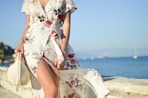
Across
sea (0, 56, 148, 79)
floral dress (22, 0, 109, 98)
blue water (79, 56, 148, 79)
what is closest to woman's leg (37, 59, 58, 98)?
floral dress (22, 0, 109, 98)

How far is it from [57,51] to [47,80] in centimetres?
37

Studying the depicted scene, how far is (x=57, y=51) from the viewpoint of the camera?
2.93 metres

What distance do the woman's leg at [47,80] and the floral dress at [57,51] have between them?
0.37 feet

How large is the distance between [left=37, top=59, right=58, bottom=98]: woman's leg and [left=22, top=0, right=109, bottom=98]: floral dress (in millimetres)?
113

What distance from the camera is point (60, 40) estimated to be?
3035 mm

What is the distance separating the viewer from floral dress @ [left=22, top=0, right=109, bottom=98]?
2.96 meters

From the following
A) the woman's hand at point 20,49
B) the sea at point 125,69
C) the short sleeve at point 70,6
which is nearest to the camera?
the short sleeve at point 70,6

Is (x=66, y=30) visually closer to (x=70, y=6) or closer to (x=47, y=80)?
(x=70, y=6)

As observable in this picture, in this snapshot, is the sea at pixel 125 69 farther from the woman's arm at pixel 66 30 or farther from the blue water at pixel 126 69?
the woman's arm at pixel 66 30

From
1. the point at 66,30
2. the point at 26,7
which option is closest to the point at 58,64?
the point at 66,30

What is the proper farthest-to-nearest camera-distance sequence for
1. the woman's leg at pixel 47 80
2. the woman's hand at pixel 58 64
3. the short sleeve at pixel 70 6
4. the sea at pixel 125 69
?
the sea at pixel 125 69, the short sleeve at pixel 70 6, the woman's hand at pixel 58 64, the woman's leg at pixel 47 80

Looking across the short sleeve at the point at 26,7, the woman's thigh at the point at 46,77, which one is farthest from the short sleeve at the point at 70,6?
the woman's thigh at the point at 46,77

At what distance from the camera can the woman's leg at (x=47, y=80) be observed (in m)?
2.71

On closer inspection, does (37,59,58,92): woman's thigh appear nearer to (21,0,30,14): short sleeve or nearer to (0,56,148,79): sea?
(0,56,148,79): sea
